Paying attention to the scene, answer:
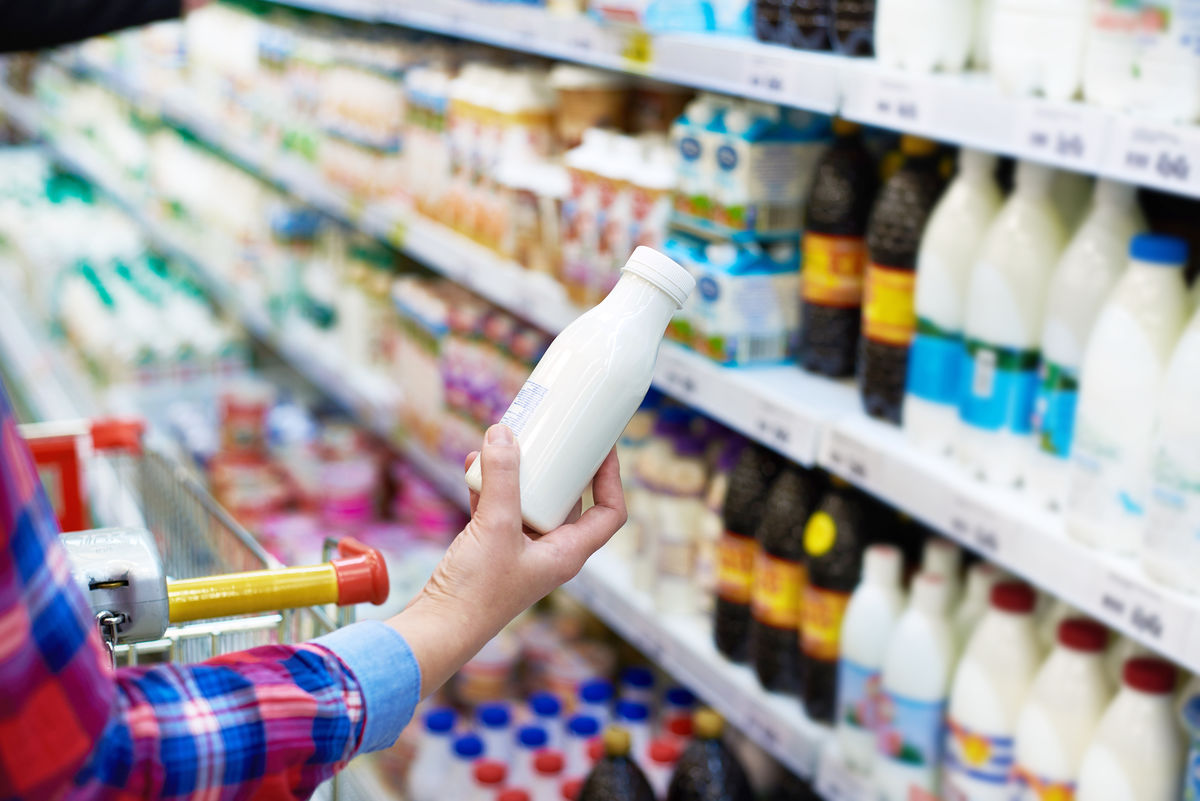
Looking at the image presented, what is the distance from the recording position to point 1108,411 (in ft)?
4.42

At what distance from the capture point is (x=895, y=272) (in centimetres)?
171

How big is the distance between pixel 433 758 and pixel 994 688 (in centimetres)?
113

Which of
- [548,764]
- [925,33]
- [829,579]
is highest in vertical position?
[925,33]

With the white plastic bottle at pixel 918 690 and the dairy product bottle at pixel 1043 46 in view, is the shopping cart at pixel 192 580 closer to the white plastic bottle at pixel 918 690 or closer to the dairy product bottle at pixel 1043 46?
the white plastic bottle at pixel 918 690

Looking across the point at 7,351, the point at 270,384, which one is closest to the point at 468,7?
the point at 270,384

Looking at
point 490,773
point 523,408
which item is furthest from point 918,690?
point 523,408

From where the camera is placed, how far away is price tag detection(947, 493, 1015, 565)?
144 centimetres

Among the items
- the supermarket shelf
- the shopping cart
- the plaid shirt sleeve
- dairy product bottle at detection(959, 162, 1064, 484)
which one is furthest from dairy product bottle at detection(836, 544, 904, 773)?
the plaid shirt sleeve

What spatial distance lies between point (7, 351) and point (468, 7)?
3.69 meters

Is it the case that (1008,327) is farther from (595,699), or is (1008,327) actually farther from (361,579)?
(595,699)

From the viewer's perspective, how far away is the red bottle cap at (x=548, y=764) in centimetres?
212

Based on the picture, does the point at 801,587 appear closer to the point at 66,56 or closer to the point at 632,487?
the point at 632,487

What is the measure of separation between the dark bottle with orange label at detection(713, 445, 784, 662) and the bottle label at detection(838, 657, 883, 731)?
26cm

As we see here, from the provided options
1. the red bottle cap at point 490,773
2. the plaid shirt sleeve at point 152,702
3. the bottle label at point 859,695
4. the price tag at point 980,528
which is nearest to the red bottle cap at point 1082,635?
the price tag at point 980,528
